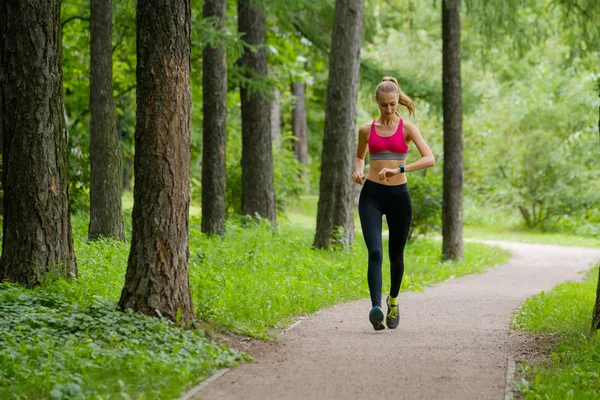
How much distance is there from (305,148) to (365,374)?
3227cm

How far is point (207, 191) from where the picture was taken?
52.5ft

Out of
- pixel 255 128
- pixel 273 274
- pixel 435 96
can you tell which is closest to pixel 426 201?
pixel 435 96

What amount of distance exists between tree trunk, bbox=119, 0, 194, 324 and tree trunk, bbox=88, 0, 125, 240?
6.63 meters

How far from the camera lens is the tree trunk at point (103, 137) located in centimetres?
1316

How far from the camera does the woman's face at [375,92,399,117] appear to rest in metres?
7.48

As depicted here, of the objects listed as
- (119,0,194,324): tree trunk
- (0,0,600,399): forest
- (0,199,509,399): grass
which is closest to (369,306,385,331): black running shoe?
(0,199,509,399): grass

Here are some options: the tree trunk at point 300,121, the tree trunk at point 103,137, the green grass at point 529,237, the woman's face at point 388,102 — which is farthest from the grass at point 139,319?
the tree trunk at point 300,121

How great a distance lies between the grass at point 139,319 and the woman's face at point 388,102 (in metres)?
2.28

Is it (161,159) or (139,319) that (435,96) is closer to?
(161,159)

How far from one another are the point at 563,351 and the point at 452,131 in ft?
32.2

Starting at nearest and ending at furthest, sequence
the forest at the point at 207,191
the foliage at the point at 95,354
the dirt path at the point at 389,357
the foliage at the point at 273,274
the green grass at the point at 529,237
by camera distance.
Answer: the foliage at the point at 95,354 < the dirt path at the point at 389,357 < the forest at the point at 207,191 < the foliage at the point at 273,274 < the green grass at the point at 529,237

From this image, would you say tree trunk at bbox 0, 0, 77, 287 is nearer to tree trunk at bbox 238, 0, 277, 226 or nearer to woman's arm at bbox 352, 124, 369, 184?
woman's arm at bbox 352, 124, 369, 184

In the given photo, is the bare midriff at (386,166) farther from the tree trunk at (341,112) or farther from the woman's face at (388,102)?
the tree trunk at (341,112)

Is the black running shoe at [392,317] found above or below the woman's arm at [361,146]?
below
